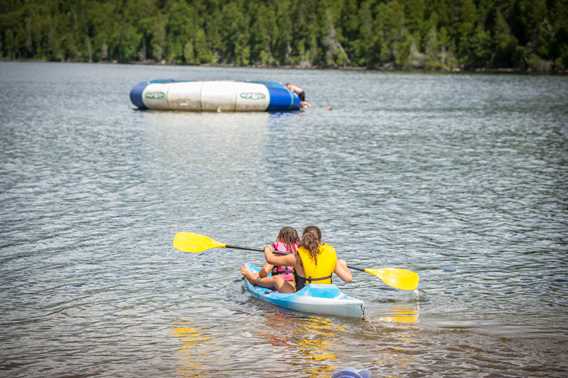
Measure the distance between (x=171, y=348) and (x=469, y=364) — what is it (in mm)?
3766

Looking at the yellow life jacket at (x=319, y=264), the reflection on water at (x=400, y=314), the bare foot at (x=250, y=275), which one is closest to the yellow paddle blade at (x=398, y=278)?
the reflection on water at (x=400, y=314)

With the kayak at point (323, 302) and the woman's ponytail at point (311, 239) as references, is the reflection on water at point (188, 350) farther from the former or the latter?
the woman's ponytail at point (311, 239)

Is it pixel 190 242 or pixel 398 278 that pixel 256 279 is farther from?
pixel 398 278

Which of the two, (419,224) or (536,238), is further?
(419,224)

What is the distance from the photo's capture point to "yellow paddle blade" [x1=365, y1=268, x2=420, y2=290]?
1362 centimetres

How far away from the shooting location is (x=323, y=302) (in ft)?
41.4

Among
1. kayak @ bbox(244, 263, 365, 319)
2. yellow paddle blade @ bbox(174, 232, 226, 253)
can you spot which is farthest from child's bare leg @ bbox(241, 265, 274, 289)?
yellow paddle blade @ bbox(174, 232, 226, 253)

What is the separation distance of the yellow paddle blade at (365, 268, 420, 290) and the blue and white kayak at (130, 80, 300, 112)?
3670 centimetres

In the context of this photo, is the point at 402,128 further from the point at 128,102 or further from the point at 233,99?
the point at 128,102

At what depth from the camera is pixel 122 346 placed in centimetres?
1161

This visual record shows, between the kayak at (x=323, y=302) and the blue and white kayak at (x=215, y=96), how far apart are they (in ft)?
123

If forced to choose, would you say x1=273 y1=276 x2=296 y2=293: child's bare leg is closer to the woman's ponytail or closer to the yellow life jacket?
the yellow life jacket

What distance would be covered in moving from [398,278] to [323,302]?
160 cm

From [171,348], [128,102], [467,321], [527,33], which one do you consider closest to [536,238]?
[467,321]
